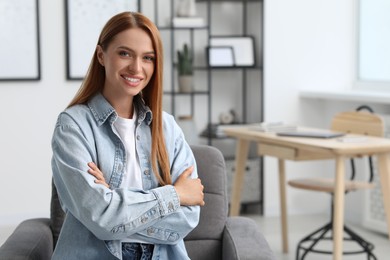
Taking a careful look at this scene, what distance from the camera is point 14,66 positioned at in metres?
5.00

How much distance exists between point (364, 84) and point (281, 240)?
1464 millimetres

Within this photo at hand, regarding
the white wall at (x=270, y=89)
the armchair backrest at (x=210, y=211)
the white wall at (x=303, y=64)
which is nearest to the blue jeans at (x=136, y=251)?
the armchair backrest at (x=210, y=211)

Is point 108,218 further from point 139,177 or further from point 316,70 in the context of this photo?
point 316,70

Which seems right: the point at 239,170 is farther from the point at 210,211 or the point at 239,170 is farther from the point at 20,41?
the point at 210,211

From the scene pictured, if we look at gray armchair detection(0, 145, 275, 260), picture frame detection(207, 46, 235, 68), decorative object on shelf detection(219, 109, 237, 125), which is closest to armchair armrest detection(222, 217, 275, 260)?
gray armchair detection(0, 145, 275, 260)

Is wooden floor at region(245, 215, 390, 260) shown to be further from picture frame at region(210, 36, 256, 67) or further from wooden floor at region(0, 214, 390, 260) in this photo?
picture frame at region(210, 36, 256, 67)

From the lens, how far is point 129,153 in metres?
2.13

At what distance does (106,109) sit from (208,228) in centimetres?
61

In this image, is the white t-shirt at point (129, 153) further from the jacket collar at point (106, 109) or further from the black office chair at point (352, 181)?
the black office chair at point (352, 181)

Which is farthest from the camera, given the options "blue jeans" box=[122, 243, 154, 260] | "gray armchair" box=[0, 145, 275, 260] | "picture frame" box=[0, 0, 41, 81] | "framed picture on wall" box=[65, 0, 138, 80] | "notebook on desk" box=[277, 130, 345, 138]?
"framed picture on wall" box=[65, 0, 138, 80]

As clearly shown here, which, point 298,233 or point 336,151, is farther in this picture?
point 298,233

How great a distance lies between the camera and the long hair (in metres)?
2.13

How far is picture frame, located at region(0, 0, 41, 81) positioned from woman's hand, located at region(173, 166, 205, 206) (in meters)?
3.05

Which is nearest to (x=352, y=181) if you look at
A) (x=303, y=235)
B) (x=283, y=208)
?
(x=283, y=208)
